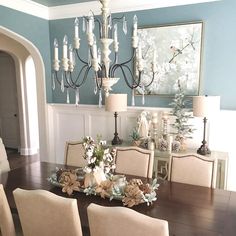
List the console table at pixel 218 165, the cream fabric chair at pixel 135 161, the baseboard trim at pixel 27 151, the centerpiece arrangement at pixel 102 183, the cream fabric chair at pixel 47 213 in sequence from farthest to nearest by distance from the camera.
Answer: the baseboard trim at pixel 27 151 < the console table at pixel 218 165 < the cream fabric chair at pixel 135 161 < the centerpiece arrangement at pixel 102 183 < the cream fabric chair at pixel 47 213

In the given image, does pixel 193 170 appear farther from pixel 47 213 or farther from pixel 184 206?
pixel 47 213

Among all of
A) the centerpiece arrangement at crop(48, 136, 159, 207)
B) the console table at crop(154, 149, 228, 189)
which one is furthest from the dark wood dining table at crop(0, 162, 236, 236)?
the console table at crop(154, 149, 228, 189)

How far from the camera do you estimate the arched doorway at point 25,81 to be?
167 inches

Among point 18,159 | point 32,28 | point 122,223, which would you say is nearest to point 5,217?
point 122,223

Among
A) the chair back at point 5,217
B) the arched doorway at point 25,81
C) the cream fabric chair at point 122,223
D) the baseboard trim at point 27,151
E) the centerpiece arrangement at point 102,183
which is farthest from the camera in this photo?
the baseboard trim at point 27,151

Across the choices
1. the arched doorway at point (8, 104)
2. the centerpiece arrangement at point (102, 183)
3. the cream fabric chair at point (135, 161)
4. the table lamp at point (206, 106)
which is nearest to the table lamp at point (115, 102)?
the cream fabric chair at point (135, 161)

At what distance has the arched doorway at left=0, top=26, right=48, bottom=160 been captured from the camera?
4.23 metres

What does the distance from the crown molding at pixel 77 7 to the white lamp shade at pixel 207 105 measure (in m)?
1.39

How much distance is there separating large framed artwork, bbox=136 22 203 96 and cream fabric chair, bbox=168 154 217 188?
1.29 m

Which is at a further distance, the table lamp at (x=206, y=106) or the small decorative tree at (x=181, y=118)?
the small decorative tree at (x=181, y=118)

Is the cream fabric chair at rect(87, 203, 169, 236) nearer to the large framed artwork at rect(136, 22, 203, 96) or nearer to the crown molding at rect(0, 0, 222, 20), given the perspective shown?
the large framed artwork at rect(136, 22, 203, 96)

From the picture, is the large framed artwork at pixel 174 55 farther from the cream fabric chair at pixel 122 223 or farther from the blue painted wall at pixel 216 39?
the cream fabric chair at pixel 122 223

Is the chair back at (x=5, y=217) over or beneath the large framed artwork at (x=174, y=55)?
beneath

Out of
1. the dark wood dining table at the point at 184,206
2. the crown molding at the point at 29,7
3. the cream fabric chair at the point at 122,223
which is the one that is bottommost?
the dark wood dining table at the point at 184,206
